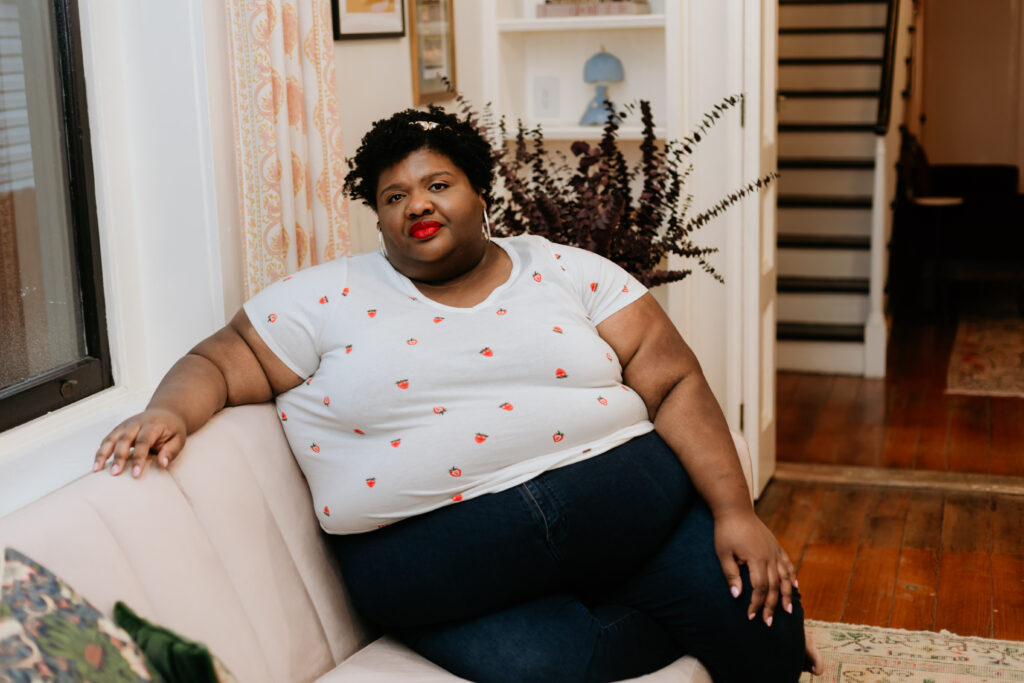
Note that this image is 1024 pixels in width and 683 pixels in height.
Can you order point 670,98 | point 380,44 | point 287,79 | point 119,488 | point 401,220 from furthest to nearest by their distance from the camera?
point 670,98 → point 380,44 → point 287,79 → point 401,220 → point 119,488

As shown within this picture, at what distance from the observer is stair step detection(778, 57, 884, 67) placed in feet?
19.1

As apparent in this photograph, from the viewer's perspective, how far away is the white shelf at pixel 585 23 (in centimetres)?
342

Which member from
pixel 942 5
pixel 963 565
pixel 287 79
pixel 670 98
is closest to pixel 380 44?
pixel 287 79

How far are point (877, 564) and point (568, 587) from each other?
1.61 meters

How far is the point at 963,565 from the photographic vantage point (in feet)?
10.1

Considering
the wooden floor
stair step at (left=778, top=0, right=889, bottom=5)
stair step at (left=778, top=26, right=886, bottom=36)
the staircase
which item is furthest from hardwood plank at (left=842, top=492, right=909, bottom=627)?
stair step at (left=778, top=0, right=889, bottom=5)

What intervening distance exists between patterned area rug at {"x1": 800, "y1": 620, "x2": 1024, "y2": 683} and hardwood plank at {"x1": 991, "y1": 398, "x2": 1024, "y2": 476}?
53.1 inches

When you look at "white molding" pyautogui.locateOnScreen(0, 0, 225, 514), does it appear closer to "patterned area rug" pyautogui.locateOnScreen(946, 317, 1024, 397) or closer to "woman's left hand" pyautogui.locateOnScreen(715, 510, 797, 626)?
"woman's left hand" pyautogui.locateOnScreen(715, 510, 797, 626)

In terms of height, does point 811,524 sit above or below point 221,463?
below

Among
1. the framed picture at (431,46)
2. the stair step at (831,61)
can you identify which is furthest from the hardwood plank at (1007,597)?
the stair step at (831,61)

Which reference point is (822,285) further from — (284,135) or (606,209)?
(284,135)

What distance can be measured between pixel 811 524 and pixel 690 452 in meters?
1.67

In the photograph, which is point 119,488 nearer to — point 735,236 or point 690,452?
point 690,452

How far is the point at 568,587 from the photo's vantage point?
1810 mm
